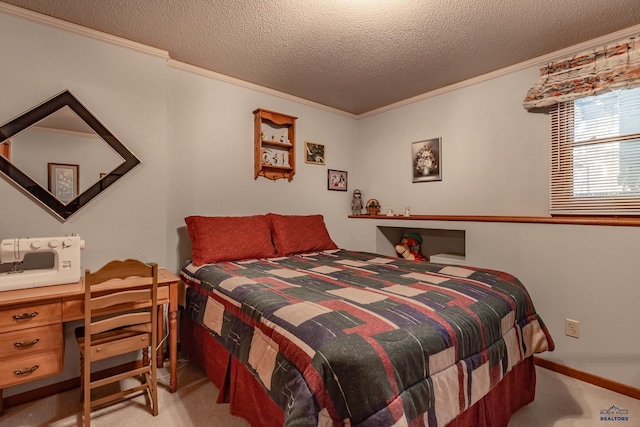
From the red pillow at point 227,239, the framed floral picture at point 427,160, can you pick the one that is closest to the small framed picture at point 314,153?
the framed floral picture at point 427,160

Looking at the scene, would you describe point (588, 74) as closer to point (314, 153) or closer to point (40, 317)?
point (314, 153)

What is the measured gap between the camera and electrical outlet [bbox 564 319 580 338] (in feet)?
7.26

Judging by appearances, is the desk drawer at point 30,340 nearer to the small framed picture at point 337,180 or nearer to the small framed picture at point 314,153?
the small framed picture at point 314,153

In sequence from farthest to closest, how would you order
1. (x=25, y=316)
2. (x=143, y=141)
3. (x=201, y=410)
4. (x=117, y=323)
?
1. (x=143, y=141)
2. (x=201, y=410)
3. (x=117, y=323)
4. (x=25, y=316)

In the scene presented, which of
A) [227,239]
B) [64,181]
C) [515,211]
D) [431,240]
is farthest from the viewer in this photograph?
[431,240]

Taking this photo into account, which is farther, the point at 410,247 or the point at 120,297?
the point at 410,247

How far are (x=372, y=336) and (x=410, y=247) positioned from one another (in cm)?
252

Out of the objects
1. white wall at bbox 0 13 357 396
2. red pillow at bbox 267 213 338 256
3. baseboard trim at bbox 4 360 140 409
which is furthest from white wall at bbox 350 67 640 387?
baseboard trim at bbox 4 360 140 409

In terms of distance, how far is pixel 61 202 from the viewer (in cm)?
210

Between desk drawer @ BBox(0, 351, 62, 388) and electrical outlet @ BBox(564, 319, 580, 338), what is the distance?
3215mm

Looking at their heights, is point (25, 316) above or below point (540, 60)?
below

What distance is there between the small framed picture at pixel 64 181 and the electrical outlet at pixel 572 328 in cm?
359

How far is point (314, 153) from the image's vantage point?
145 inches

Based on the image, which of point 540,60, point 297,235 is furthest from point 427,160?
point 297,235
